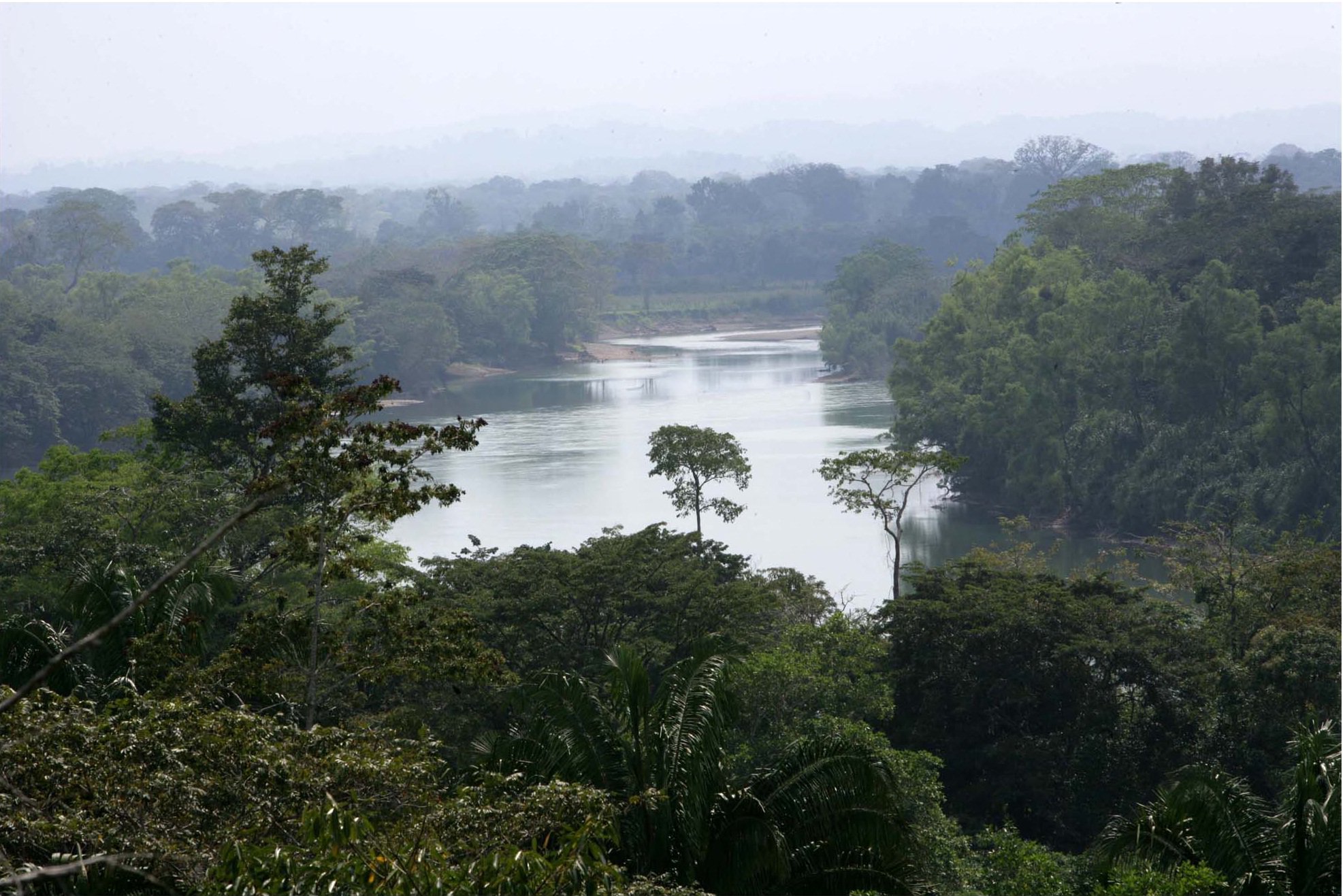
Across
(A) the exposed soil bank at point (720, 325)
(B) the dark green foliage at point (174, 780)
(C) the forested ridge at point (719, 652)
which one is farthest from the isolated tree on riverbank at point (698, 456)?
(A) the exposed soil bank at point (720, 325)

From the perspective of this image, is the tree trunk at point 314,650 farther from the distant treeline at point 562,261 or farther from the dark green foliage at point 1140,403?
the distant treeline at point 562,261

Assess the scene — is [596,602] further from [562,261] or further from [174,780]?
[562,261]

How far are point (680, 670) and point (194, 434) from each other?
8.21 metres

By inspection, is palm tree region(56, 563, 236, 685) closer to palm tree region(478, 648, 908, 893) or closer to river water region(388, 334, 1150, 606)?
palm tree region(478, 648, 908, 893)

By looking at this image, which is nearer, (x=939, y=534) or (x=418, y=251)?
(x=939, y=534)

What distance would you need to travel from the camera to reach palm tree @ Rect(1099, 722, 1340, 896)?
463cm

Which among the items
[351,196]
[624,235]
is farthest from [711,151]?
[624,235]

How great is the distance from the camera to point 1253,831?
16.5 feet

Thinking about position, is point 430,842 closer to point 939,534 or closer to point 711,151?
point 939,534

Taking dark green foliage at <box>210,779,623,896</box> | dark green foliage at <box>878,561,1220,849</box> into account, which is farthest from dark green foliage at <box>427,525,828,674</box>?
dark green foliage at <box>210,779,623,896</box>

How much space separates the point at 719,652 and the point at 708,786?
2.35 feet

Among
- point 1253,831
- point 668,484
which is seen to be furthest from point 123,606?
point 668,484

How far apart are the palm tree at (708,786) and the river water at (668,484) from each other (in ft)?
32.4

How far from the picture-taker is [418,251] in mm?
47000
